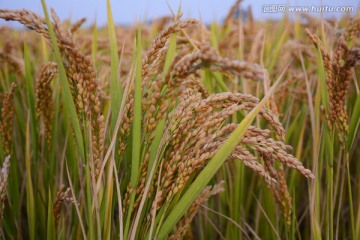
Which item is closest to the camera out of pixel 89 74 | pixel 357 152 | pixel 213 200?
pixel 89 74

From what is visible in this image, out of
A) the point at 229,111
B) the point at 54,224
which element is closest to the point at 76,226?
the point at 54,224

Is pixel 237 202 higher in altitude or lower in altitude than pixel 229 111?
lower

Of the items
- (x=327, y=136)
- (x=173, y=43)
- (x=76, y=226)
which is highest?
(x=173, y=43)

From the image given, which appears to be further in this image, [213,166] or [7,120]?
[7,120]

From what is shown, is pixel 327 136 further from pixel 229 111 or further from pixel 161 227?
pixel 161 227

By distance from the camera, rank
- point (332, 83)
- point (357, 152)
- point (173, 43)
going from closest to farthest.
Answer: point (332, 83)
point (173, 43)
point (357, 152)

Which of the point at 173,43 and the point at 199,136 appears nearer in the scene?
the point at 199,136

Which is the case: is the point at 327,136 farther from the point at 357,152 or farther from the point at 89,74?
the point at 357,152

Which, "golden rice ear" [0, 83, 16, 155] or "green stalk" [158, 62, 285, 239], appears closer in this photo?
"green stalk" [158, 62, 285, 239]

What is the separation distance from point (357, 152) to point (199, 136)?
133 cm

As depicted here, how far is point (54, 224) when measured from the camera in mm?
933

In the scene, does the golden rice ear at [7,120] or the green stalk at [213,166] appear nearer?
the green stalk at [213,166]

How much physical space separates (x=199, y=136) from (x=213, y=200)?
32.5 inches

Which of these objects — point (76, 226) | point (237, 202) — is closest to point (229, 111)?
point (237, 202)
